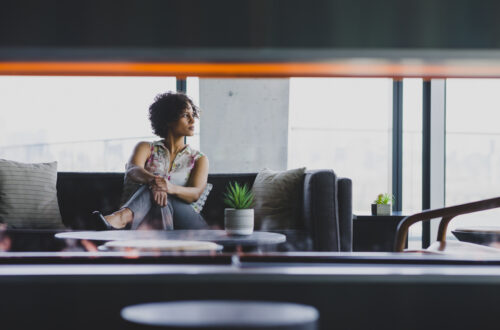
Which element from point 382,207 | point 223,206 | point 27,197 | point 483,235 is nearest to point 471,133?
point 382,207

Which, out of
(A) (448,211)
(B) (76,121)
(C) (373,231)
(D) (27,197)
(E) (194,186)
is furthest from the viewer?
(B) (76,121)

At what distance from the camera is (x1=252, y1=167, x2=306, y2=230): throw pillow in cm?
381

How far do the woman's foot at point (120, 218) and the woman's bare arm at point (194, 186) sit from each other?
0.88ft

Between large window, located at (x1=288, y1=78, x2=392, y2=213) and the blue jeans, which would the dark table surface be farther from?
large window, located at (x1=288, y1=78, x2=392, y2=213)

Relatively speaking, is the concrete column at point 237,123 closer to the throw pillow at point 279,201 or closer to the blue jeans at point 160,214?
the throw pillow at point 279,201

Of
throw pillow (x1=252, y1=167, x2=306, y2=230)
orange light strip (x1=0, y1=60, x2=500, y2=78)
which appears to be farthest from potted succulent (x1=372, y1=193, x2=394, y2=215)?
orange light strip (x1=0, y1=60, x2=500, y2=78)

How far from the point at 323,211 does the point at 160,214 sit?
99 centimetres

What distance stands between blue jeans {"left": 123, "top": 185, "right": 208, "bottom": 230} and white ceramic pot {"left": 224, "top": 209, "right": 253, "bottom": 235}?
1.21 meters

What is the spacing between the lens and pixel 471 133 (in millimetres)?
6211

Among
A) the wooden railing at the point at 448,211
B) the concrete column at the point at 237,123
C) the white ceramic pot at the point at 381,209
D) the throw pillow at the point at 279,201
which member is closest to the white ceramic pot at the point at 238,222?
the wooden railing at the point at 448,211

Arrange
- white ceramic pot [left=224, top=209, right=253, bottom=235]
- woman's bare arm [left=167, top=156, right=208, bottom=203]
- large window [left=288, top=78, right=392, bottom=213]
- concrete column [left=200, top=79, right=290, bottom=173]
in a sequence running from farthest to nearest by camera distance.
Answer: large window [left=288, top=78, right=392, bottom=213] → concrete column [left=200, top=79, right=290, bottom=173] → woman's bare arm [left=167, top=156, right=208, bottom=203] → white ceramic pot [left=224, top=209, right=253, bottom=235]

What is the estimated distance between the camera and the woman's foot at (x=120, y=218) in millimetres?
3059

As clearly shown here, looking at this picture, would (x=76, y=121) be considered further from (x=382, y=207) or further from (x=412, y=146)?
(x=412, y=146)

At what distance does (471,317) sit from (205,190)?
307 centimetres
